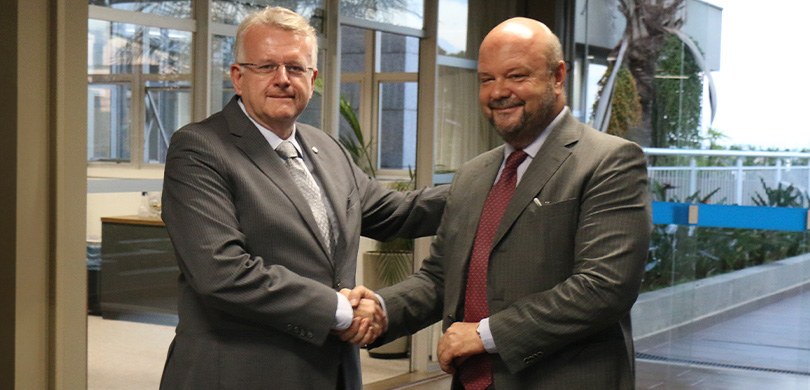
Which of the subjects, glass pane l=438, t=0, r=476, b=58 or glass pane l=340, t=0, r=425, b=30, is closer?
glass pane l=340, t=0, r=425, b=30

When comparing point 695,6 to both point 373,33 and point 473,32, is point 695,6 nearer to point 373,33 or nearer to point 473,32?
point 473,32

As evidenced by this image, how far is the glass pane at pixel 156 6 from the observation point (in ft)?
15.6

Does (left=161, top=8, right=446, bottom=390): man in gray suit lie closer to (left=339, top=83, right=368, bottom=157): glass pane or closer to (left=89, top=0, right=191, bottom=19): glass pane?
(left=89, top=0, right=191, bottom=19): glass pane

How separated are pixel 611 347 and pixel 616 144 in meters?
0.43

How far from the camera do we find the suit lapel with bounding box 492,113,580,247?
7.97 ft

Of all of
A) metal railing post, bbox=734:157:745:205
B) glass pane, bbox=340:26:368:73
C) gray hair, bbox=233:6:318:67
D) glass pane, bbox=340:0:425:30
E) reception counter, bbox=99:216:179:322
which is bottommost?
reception counter, bbox=99:216:179:322

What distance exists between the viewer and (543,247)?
239 centimetres

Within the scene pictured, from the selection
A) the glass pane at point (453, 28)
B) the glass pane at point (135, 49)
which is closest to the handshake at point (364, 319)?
the glass pane at point (135, 49)

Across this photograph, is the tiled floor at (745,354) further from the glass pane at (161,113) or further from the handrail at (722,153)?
the glass pane at (161,113)

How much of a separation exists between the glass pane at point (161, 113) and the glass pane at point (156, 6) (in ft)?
1.01

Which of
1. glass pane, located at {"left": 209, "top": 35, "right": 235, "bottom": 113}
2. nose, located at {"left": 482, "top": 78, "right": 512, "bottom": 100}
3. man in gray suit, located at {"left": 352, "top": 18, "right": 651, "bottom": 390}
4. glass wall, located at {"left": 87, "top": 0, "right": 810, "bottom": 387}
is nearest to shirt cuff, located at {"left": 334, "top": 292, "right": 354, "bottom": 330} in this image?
man in gray suit, located at {"left": 352, "top": 18, "right": 651, "bottom": 390}

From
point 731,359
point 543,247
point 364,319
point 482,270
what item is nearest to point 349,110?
point 731,359

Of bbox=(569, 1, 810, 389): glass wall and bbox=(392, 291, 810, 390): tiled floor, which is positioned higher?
bbox=(569, 1, 810, 389): glass wall

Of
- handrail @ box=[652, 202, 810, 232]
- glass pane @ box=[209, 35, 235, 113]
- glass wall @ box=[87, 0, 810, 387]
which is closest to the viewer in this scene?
glass pane @ box=[209, 35, 235, 113]
